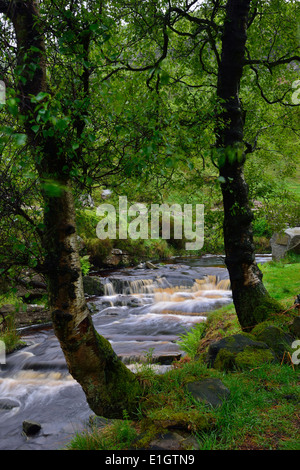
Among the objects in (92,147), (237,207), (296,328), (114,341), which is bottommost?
(114,341)

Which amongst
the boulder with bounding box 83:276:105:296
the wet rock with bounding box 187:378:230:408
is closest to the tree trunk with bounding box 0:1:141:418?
the wet rock with bounding box 187:378:230:408

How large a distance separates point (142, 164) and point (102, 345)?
2545 mm

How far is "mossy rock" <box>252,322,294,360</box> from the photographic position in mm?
5148

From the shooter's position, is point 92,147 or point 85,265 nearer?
point 92,147

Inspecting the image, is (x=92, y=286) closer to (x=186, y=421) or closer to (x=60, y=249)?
(x=60, y=249)

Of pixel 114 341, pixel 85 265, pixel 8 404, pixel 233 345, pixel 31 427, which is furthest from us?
pixel 85 265

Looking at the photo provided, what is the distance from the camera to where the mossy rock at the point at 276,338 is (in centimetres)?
515

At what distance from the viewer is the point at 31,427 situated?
594 centimetres

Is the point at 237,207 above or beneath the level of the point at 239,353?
above

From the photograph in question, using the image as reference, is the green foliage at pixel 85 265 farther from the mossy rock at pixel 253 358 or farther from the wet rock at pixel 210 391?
the wet rock at pixel 210 391

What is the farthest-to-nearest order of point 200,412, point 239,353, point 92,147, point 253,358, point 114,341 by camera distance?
point 114,341, point 239,353, point 253,358, point 92,147, point 200,412

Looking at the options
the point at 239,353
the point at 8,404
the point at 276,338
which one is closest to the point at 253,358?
the point at 239,353

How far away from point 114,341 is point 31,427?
4018 millimetres
